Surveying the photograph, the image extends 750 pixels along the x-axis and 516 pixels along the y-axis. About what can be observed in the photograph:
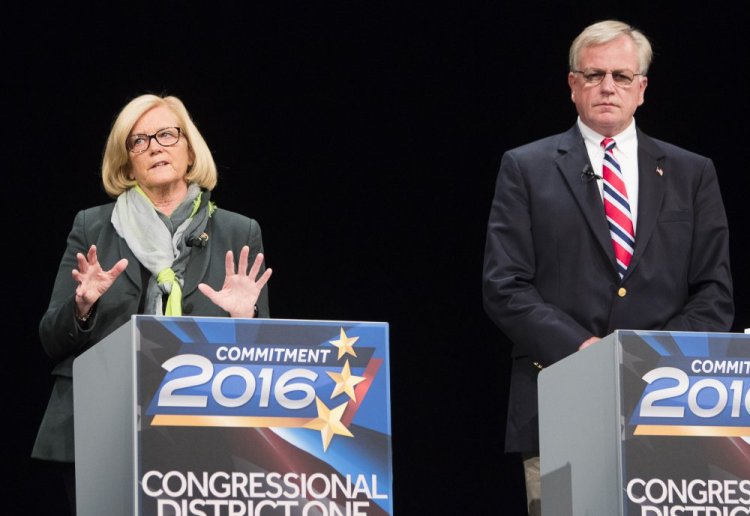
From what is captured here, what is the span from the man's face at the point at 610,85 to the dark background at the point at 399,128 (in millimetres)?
1512

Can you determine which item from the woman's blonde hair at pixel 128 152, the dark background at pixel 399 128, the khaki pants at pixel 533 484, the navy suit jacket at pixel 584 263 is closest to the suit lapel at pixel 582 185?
the navy suit jacket at pixel 584 263

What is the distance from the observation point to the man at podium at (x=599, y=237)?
12.9ft

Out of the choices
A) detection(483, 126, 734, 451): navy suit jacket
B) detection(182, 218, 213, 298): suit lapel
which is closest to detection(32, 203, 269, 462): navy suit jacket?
detection(182, 218, 213, 298): suit lapel

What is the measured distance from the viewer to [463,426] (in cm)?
554

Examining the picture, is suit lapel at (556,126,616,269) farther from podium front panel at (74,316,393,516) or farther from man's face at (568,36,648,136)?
podium front panel at (74,316,393,516)

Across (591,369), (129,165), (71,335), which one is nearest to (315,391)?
(591,369)

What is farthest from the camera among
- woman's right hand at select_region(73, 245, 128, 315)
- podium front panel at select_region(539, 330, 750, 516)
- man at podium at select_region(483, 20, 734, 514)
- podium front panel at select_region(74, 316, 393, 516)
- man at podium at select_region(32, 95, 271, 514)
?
man at podium at select_region(483, 20, 734, 514)

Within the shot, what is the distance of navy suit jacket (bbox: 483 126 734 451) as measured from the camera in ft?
12.9

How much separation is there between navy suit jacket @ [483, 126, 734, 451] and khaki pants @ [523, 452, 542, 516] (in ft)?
0.10

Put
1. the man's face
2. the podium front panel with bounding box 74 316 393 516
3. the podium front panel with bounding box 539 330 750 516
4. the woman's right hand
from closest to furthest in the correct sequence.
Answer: the podium front panel with bounding box 74 316 393 516
the podium front panel with bounding box 539 330 750 516
the woman's right hand
the man's face

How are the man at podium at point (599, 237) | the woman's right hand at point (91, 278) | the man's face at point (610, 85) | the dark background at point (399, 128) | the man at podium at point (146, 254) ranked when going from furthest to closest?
1. the dark background at point (399, 128)
2. the man's face at point (610, 85)
3. the man at podium at point (599, 237)
4. the man at podium at point (146, 254)
5. the woman's right hand at point (91, 278)

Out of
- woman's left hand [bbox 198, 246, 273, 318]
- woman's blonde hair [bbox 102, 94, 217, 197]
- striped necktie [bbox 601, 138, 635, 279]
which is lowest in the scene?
woman's left hand [bbox 198, 246, 273, 318]

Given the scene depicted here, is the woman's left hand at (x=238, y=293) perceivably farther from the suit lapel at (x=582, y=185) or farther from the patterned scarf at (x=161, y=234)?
the suit lapel at (x=582, y=185)

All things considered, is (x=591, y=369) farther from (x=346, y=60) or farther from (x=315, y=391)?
(x=346, y=60)
